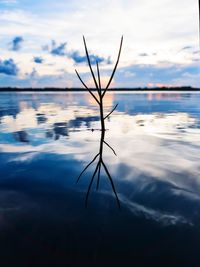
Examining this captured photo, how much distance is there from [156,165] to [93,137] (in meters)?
5.77

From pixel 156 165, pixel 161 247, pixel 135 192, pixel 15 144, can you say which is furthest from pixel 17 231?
pixel 15 144

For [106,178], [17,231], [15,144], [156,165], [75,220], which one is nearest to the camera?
[17,231]

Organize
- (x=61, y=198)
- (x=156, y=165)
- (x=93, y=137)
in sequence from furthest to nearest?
(x=93, y=137), (x=156, y=165), (x=61, y=198)

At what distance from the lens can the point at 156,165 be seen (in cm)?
830

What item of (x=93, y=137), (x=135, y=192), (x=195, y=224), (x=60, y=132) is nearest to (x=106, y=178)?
(x=135, y=192)

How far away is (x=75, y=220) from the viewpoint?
4.89 metres

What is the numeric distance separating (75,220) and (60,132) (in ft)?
Answer: 33.7

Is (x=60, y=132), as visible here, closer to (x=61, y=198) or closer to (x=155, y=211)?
(x=61, y=198)

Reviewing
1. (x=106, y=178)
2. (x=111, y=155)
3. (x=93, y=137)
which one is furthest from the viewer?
(x=93, y=137)

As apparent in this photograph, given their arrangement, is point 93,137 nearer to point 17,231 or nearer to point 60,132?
point 60,132

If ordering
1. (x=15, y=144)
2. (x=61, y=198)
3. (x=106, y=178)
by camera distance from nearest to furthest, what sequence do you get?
(x=61, y=198) < (x=106, y=178) < (x=15, y=144)

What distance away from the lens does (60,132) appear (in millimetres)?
14930

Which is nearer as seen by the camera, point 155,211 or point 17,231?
point 17,231

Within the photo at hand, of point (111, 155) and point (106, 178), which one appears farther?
point (111, 155)
